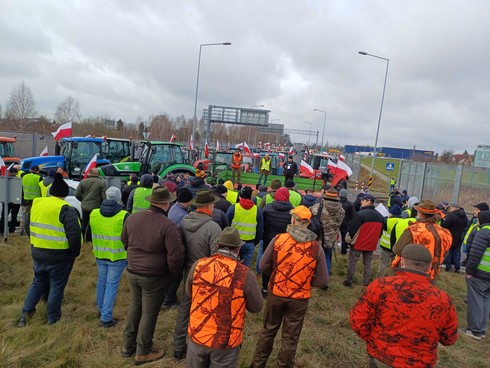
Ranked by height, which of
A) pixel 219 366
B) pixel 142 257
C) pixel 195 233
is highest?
pixel 195 233

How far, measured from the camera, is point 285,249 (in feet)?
11.3

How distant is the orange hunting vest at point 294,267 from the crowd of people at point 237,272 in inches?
0.4

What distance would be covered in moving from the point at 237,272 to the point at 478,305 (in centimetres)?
446

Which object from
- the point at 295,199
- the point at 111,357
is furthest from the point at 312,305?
the point at 111,357

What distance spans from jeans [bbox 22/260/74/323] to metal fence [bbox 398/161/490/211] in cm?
1741

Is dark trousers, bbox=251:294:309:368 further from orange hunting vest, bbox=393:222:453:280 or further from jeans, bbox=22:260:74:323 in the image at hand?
jeans, bbox=22:260:74:323

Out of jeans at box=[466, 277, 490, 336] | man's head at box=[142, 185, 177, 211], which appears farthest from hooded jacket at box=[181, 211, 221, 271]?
jeans at box=[466, 277, 490, 336]

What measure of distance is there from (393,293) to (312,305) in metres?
3.39

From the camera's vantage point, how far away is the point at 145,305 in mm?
3654

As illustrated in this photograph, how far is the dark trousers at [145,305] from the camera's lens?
3619mm

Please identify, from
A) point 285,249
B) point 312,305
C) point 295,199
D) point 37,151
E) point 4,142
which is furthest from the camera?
point 37,151

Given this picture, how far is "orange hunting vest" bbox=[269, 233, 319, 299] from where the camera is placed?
11.1 feet

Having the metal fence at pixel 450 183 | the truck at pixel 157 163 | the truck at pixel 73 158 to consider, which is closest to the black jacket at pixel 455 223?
the truck at pixel 157 163

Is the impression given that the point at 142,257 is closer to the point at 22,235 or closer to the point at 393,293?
the point at 393,293
